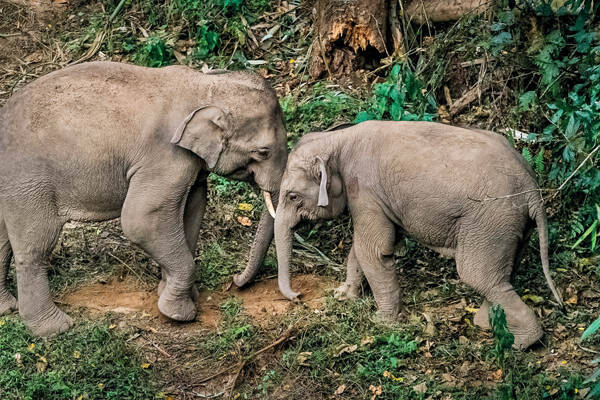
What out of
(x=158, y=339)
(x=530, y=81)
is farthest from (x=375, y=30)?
(x=158, y=339)

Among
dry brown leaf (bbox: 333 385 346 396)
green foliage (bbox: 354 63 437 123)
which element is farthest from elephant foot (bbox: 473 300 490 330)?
green foliage (bbox: 354 63 437 123)

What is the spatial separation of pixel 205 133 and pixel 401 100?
248 cm

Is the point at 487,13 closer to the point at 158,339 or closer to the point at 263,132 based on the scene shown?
the point at 263,132

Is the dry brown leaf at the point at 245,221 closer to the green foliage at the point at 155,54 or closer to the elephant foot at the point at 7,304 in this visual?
the elephant foot at the point at 7,304

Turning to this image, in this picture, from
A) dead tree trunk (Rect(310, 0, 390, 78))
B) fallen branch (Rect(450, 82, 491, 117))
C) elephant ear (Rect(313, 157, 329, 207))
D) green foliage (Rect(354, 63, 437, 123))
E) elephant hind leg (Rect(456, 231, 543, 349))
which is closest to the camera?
elephant hind leg (Rect(456, 231, 543, 349))

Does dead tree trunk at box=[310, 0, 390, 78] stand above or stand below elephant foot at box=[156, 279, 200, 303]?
above

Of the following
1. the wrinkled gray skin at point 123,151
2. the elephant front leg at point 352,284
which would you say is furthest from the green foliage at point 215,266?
the elephant front leg at point 352,284

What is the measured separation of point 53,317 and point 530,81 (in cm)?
462

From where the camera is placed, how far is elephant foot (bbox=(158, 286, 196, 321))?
7.96 meters

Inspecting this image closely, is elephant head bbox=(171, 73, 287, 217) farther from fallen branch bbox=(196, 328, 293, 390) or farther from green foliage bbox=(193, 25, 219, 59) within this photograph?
green foliage bbox=(193, 25, 219, 59)

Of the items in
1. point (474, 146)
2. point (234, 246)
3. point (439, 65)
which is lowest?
point (234, 246)

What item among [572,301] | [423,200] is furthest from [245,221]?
[572,301]

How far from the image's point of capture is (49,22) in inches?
474

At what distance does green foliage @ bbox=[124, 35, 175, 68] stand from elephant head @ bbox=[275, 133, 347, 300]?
11.6 feet
